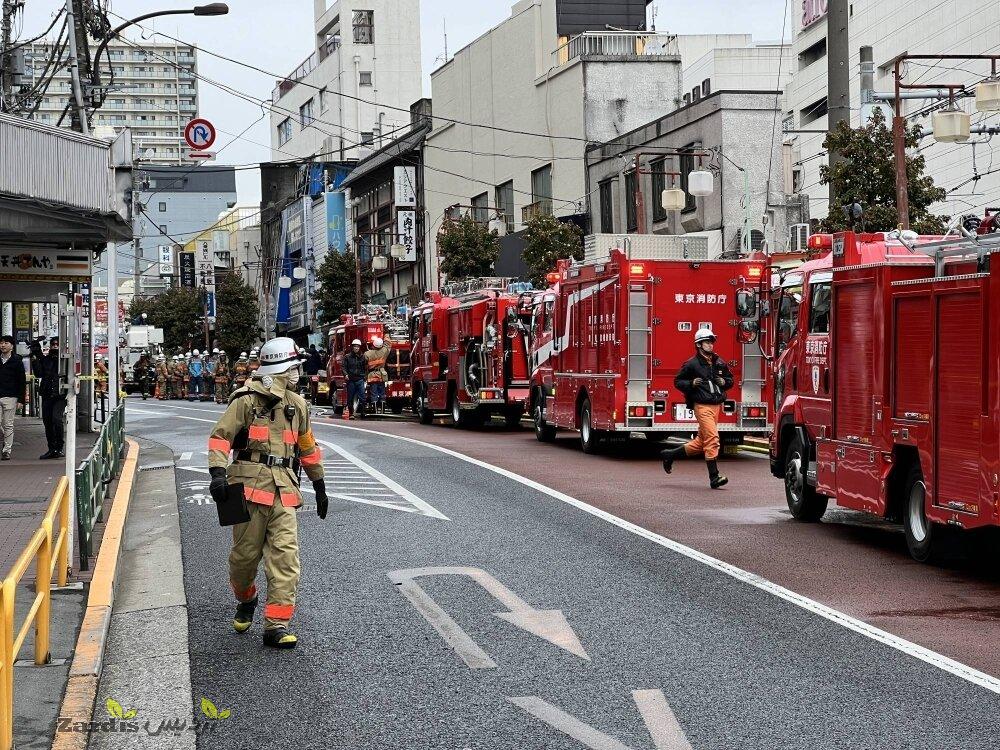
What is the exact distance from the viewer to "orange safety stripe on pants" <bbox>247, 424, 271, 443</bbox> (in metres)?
8.94

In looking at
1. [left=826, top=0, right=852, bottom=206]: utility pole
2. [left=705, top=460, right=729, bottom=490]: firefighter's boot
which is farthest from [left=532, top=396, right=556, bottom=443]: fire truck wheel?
[left=705, top=460, right=729, bottom=490]: firefighter's boot

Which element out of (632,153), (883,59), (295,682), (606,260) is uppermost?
(883,59)

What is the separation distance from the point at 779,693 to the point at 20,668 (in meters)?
4.04

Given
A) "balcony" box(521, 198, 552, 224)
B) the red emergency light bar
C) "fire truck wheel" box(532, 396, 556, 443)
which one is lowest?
"fire truck wheel" box(532, 396, 556, 443)

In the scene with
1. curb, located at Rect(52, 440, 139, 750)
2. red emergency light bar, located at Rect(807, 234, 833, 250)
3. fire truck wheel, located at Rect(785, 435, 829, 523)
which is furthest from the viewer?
red emergency light bar, located at Rect(807, 234, 833, 250)

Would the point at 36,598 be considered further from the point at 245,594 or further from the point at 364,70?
the point at 364,70

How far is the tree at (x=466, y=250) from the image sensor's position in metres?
55.8

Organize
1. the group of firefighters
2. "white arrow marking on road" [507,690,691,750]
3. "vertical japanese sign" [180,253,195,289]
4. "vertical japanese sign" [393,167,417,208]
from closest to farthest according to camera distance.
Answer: "white arrow marking on road" [507,690,691,750]
the group of firefighters
"vertical japanese sign" [393,167,417,208]
"vertical japanese sign" [180,253,195,289]

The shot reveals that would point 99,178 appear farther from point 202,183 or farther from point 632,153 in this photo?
point 202,183

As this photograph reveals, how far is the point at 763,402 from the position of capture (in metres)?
21.8

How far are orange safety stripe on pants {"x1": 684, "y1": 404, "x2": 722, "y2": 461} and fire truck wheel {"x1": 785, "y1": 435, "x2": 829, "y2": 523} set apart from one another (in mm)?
2570

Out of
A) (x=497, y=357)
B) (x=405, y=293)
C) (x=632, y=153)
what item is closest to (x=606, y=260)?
(x=497, y=357)

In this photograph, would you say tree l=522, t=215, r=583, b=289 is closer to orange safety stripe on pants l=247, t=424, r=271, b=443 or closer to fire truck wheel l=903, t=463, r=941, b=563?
fire truck wheel l=903, t=463, r=941, b=563

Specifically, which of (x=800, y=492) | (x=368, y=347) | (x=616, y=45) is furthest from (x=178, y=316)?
(x=800, y=492)
